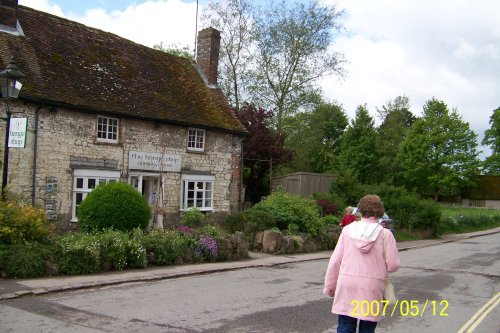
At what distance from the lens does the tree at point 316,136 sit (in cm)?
3978

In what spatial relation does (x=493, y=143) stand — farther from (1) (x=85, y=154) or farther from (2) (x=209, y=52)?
(1) (x=85, y=154)

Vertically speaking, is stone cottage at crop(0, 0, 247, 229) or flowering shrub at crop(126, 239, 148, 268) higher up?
stone cottage at crop(0, 0, 247, 229)

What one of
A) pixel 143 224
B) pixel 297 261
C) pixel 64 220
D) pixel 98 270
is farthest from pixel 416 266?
pixel 64 220

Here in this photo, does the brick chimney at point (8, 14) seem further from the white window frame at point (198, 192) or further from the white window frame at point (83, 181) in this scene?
the white window frame at point (198, 192)

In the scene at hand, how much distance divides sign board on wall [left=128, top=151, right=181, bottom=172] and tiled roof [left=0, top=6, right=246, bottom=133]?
154 cm

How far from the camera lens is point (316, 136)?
4381 centimetres

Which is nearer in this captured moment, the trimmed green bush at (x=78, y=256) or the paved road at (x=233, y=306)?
the paved road at (x=233, y=306)

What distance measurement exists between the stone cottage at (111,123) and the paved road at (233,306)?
25.3 ft

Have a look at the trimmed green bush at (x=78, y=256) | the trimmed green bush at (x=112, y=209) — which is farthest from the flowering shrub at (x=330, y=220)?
the trimmed green bush at (x=78, y=256)

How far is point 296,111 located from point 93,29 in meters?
19.8

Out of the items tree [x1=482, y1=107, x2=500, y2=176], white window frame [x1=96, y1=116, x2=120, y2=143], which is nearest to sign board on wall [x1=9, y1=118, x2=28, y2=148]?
white window frame [x1=96, y1=116, x2=120, y2=143]

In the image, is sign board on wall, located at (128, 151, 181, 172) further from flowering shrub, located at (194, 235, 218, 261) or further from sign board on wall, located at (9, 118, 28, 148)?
sign board on wall, located at (9, 118, 28, 148)

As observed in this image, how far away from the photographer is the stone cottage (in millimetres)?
16719

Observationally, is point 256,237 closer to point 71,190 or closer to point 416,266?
point 416,266
